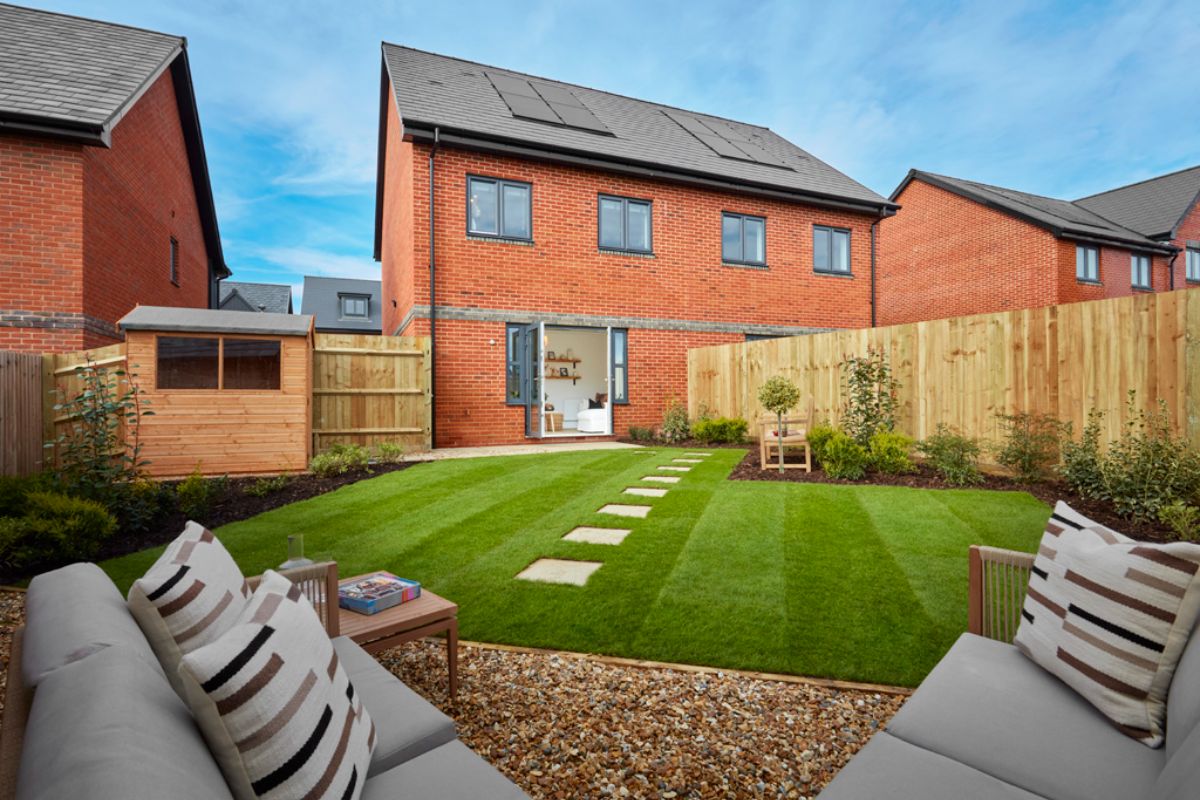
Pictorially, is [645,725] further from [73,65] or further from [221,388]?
[73,65]

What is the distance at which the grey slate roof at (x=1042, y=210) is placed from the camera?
15.8m

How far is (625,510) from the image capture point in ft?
18.8

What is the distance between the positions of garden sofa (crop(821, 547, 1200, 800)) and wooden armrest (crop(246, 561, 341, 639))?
6.13 ft

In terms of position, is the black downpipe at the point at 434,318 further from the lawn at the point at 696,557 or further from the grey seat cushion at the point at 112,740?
the grey seat cushion at the point at 112,740

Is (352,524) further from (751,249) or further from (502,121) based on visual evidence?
(751,249)

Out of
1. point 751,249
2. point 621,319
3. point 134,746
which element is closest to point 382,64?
point 621,319

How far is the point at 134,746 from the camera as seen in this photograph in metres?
0.88

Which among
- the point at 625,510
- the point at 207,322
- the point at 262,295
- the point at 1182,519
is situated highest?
the point at 262,295

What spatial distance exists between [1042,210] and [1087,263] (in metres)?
2.85

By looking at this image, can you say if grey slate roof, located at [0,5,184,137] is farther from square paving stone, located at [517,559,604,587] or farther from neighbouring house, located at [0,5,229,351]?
square paving stone, located at [517,559,604,587]

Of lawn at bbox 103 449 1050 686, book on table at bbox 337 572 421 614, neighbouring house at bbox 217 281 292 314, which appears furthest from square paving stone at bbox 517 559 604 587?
neighbouring house at bbox 217 281 292 314

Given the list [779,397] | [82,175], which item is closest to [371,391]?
[82,175]

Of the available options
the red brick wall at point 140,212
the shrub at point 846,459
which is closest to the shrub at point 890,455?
the shrub at point 846,459

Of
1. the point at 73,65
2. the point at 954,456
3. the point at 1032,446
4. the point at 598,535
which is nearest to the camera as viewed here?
the point at 598,535
